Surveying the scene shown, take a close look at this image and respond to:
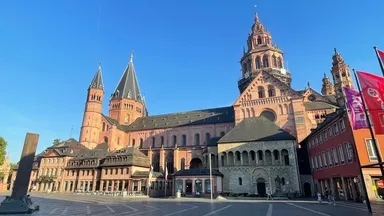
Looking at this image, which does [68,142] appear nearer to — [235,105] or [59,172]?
[59,172]

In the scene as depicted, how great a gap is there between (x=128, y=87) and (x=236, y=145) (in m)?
53.0

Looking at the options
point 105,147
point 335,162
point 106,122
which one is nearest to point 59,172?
point 105,147

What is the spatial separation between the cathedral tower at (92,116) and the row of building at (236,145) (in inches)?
11.3

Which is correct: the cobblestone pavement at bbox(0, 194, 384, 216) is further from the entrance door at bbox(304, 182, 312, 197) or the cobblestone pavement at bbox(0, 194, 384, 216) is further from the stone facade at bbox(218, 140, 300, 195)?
the entrance door at bbox(304, 182, 312, 197)

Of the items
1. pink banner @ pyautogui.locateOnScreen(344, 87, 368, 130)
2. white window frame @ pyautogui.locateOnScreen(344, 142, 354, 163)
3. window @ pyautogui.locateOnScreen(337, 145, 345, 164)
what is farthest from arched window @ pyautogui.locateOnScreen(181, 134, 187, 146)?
pink banner @ pyautogui.locateOnScreen(344, 87, 368, 130)

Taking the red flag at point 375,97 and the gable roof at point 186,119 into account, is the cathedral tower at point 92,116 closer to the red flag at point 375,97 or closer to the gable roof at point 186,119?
the gable roof at point 186,119

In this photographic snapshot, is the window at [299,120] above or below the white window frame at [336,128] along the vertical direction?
above

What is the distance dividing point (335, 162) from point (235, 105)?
26.3 m

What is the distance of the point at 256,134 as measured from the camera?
4259 centimetres

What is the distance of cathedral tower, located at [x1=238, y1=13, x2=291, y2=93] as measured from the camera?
2444 inches

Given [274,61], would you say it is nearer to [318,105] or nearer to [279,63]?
[279,63]

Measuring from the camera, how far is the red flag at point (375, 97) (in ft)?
40.0

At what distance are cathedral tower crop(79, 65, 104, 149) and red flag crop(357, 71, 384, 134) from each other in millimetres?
68366

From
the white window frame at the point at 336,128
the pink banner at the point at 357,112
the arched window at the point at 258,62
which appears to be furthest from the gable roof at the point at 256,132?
the pink banner at the point at 357,112
